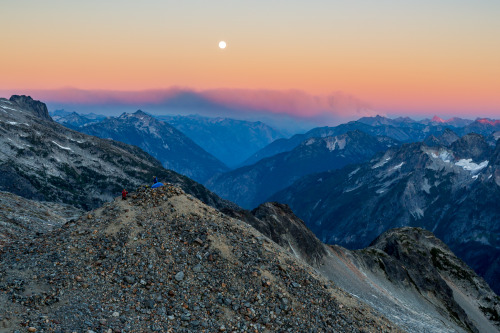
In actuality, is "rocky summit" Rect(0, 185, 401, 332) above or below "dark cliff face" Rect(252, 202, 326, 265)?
above

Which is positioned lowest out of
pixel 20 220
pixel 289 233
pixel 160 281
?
pixel 289 233

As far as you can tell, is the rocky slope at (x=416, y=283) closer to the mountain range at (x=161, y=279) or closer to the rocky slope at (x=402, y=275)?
the rocky slope at (x=402, y=275)

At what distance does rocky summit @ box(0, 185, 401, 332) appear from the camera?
2677cm

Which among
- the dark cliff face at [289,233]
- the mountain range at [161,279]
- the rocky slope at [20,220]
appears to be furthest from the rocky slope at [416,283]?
the rocky slope at [20,220]

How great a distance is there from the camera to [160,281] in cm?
3125

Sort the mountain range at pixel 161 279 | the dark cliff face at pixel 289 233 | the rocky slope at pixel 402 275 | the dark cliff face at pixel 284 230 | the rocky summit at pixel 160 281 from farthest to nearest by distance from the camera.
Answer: the dark cliff face at pixel 289 233 < the dark cliff face at pixel 284 230 < the rocky slope at pixel 402 275 < the mountain range at pixel 161 279 < the rocky summit at pixel 160 281

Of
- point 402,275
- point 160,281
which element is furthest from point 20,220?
point 402,275

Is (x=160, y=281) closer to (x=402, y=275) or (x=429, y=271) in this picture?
(x=402, y=275)

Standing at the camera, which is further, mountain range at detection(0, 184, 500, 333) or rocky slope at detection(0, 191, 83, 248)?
rocky slope at detection(0, 191, 83, 248)

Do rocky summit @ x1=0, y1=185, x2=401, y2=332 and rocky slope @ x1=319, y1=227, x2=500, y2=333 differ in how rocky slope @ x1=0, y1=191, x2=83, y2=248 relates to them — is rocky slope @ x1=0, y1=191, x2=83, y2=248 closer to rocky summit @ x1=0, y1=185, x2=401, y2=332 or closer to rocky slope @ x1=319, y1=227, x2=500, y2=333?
rocky summit @ x1=0, y1=185, x2=401, y2=332

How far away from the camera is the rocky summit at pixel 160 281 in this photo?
87.8ft

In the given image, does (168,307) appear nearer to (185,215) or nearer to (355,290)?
(185,215)

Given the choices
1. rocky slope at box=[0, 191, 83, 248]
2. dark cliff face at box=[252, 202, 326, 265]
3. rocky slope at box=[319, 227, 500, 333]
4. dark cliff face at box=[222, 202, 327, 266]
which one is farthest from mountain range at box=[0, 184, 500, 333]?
dark cliff face at box=[252, 202, 326, 265]

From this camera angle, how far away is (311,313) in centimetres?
3406
